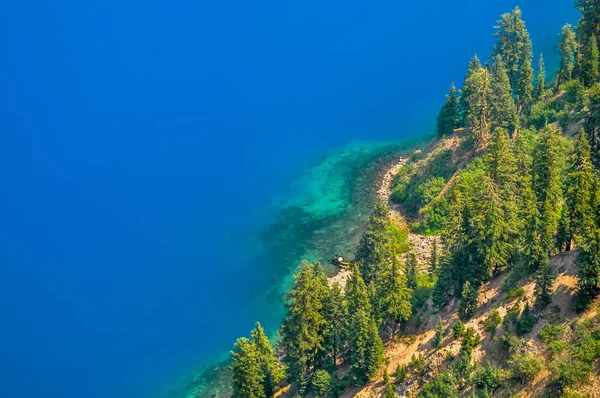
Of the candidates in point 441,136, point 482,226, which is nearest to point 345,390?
point 482,226

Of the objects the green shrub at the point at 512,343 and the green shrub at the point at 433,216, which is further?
the green shrub at the point at 433,216

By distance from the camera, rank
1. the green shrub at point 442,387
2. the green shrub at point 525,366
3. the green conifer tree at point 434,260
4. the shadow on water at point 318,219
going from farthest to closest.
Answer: the shadow on water at point 318,219 < the green conifer tree at point 434,260 < the green shrub at point 442,387 < the green shrub at point 525,366

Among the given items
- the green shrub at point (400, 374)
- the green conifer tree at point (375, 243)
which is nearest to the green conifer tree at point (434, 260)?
the green conifer tree at point (375, 243)

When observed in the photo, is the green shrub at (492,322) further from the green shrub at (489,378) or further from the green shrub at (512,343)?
the green shrub at (489,378)

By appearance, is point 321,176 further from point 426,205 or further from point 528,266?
point 528,266

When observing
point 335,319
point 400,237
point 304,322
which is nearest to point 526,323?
point 335,319

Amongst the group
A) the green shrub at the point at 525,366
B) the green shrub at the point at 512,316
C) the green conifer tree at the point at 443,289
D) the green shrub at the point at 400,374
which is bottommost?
the green shrub at the point at 525,366

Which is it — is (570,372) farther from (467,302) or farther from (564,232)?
(564,232)
